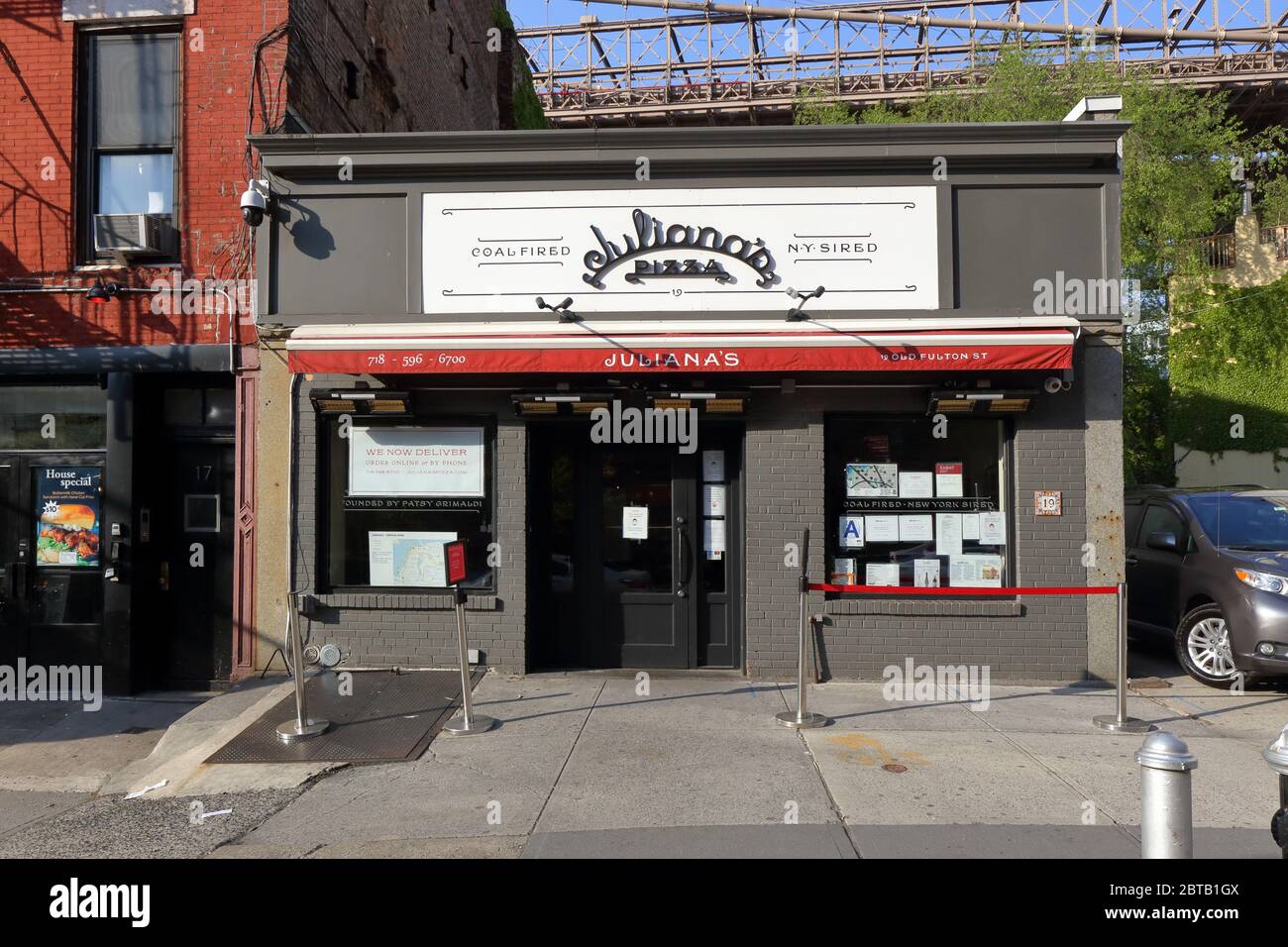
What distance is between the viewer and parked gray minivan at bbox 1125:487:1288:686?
7453mm

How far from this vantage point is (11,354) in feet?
27.7

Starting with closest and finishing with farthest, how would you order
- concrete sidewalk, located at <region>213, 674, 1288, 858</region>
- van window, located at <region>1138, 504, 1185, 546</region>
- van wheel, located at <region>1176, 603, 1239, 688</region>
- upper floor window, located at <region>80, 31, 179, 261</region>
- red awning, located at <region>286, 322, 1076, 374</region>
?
concrete sidewalk, located at <region>213, 674, 1288, 858</region> → red awning, located at <region>286, 322, 1076, 374</region> → van wheel, located at <region>1176, 603, 1239, 688</region> → upper floor window, located at <region>80, 31, 179, 261</region> → van window, located at <region>1138, 504, 1185, 546</region>

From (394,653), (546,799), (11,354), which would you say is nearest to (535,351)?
(394,653)

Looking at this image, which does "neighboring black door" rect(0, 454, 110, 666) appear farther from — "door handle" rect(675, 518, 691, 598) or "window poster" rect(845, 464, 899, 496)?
"window poster" rect(845, 464, 899, 496)

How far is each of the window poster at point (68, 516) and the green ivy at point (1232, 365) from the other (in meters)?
22.6

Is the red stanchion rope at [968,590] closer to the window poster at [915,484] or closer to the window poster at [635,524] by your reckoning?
the window poster at [915,484]

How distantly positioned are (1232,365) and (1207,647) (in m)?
16.9

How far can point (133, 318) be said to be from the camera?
844 centimetres

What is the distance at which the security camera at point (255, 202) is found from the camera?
7848 mm

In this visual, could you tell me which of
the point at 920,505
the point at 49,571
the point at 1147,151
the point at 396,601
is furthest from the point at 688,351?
the point at 1147,151

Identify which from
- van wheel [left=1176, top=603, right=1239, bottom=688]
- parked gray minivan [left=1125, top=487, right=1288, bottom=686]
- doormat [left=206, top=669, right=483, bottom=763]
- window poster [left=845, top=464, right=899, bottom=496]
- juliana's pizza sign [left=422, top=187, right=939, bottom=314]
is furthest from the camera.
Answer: window poster [left=845, top=464, right=899, bottom=496]

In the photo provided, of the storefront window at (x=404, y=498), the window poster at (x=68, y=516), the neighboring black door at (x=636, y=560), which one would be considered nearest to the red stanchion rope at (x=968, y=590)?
the neighboring black door at (x=636, y=560)

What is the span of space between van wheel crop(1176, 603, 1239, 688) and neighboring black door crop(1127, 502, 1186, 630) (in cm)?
41

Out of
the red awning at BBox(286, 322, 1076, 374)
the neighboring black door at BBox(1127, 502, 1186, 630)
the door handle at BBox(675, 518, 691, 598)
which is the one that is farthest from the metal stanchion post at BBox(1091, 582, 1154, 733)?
the door handle at BBox(675, 518, 691, 598)
